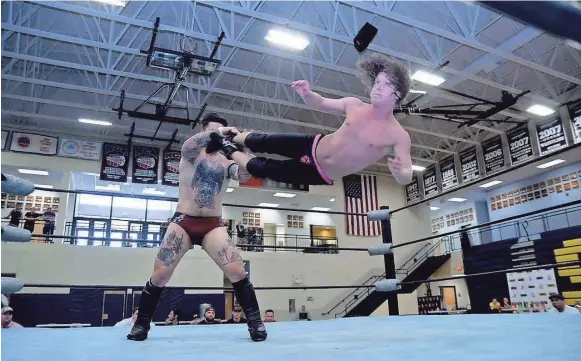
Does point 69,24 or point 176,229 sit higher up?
point 69,24

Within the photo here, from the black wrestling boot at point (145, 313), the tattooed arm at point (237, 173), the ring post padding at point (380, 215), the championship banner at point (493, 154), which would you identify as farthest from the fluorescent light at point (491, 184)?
the black wrestling boot at point (145, 313)

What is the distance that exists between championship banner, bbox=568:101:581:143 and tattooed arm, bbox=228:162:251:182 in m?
9.90

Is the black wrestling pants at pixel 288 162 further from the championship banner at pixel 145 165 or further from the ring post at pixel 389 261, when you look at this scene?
the championship banner at pixel 145 165

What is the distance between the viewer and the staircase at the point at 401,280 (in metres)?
12.5

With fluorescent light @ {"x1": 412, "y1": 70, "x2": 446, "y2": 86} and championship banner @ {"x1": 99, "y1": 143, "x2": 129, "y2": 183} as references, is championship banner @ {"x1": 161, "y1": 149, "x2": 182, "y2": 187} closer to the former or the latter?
championship banner @ {"x1": 99, "y1": 143, "x2": 129, "y2": 183}

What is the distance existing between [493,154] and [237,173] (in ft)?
36.3

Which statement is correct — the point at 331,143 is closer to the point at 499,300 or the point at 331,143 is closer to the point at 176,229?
the point at 176,229

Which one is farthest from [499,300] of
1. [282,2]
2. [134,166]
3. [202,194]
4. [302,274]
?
[202,194]

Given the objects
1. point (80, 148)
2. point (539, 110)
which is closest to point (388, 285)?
point (539, 110)

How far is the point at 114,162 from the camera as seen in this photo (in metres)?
11.5

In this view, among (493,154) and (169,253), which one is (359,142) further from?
(493,154)

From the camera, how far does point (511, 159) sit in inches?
447

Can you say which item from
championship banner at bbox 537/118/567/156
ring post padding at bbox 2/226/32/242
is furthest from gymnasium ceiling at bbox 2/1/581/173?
ring post padding at bbox 2/226/32/242

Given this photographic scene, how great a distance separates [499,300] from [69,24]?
11.7 meters
